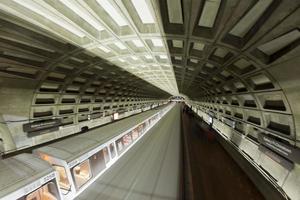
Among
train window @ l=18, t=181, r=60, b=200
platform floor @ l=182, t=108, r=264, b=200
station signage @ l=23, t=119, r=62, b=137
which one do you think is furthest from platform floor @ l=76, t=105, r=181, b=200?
station signage @ l=23, t=119, r=62, b=137

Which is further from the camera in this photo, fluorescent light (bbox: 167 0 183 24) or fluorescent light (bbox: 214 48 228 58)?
fluorescent light (bbox: 214 48 228 58)

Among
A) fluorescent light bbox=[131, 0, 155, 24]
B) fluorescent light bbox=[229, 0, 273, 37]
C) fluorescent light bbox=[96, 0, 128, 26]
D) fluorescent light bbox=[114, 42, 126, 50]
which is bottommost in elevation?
→ fluorescent light bbox=[229, 0, 273, 37]

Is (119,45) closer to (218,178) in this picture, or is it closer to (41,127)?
(218,178)

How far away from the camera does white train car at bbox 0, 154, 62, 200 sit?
164 inches

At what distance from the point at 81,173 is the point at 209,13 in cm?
799

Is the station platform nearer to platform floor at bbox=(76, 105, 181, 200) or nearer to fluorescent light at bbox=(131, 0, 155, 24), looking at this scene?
platform floor at bbox=(76, 105, 181, 200)

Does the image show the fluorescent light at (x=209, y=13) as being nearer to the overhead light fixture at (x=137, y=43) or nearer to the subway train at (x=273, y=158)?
the overhead light fixture at (x=137, y=43)

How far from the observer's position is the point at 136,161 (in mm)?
11711

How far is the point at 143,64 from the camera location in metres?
14.8

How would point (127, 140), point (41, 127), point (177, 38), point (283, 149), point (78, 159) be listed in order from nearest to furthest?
point (78, 159), point (283, 149), point (177, 38), point (127, 140), point (41, 127)

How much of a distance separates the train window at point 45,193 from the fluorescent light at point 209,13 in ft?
25.9

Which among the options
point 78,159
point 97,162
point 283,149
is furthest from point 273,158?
point 78,159

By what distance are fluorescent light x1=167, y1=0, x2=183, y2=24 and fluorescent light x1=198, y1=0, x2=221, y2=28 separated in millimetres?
857

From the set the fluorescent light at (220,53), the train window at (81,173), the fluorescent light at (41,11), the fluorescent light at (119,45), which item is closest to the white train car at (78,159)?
the train window at (81,173)
